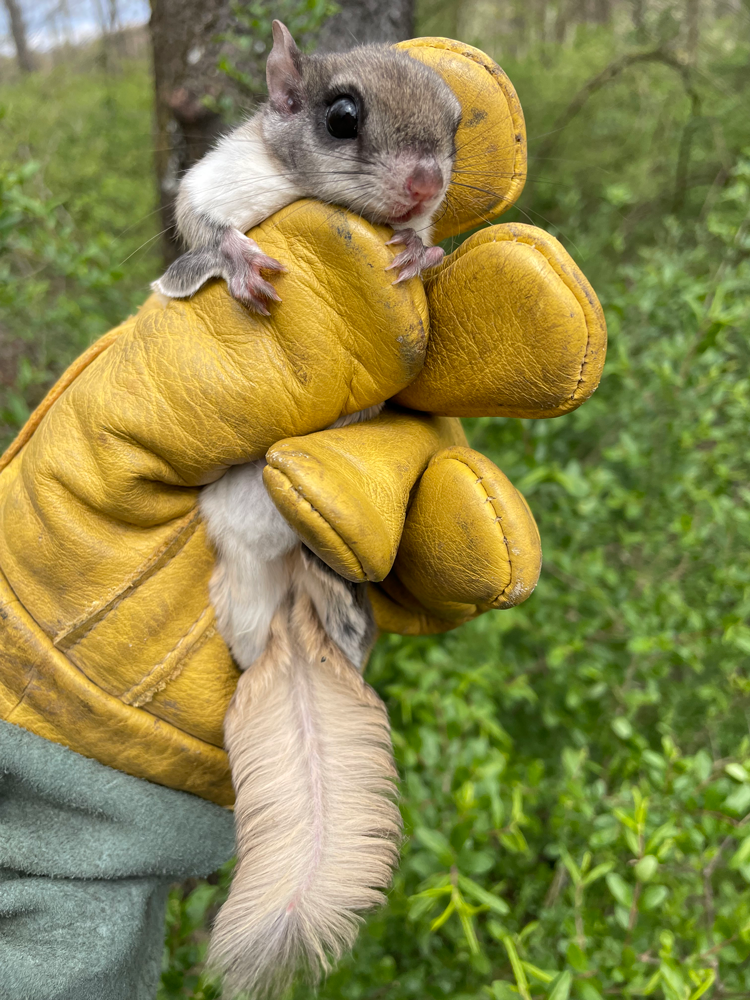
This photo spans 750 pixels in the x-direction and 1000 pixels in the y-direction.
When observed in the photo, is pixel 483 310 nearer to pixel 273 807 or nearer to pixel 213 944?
pixel 273 807

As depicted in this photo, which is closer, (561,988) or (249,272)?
(249,272)

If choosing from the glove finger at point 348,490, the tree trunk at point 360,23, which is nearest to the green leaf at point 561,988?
the glove finger at point 348,490

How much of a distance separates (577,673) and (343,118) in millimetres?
1928

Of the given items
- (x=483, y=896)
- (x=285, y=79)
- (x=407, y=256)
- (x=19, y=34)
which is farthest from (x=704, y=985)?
(x=19, y=34)

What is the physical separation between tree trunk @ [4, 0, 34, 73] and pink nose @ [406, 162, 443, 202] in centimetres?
946

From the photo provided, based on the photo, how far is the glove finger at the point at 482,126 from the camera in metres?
1.20

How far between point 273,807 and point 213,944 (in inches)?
8.6

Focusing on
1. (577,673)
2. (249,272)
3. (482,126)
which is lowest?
(577,673)

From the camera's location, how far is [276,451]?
101 cm

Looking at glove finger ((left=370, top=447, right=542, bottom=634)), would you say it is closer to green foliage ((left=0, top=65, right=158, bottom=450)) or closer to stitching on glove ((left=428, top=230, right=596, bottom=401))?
stitching on glove ((left=428, top=230, right=596, bottom=401))

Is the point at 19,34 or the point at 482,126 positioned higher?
the point at 19,34

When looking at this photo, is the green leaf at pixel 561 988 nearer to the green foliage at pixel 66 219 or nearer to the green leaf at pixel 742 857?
the green leaf at pixel 742 857

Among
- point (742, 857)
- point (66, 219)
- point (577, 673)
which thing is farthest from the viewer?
point (66, 219)

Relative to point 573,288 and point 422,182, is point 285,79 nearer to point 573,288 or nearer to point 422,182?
point 422,182
